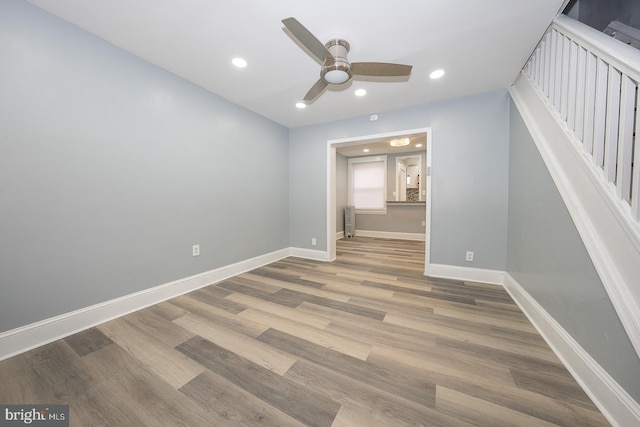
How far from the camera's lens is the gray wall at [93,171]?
1.39 m

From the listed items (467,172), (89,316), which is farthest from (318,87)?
(89,316)

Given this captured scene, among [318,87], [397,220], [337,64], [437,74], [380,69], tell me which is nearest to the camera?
[337,64]

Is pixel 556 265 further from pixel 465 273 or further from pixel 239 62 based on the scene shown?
pixel 239 62

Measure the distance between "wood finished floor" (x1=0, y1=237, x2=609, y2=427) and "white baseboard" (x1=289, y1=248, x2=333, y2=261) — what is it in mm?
1468

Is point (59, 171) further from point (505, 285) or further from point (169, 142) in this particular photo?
point (505, 285)

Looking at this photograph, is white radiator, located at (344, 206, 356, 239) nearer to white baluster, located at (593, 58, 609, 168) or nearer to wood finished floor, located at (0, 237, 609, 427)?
wood finished floor, located at (0, 237, 609, 427)

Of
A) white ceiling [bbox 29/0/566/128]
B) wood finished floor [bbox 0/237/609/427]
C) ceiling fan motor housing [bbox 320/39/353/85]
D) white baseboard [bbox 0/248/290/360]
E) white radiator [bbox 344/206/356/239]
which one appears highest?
white ceiling [bbox 29/0/566/128]

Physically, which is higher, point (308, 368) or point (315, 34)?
Result: point (315, 34)

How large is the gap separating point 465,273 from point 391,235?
3.14 m

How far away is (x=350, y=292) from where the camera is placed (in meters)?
2.37

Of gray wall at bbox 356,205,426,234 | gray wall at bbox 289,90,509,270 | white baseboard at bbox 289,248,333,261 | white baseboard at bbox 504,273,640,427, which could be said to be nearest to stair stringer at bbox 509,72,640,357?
white baseboard at bbox 504,273,640,427

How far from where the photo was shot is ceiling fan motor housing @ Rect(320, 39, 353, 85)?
5.31 ft

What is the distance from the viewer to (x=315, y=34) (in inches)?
65.9

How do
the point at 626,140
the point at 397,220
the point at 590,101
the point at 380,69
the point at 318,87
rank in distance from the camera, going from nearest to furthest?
the point at 626,140 → the point at 590,101 → the point at 380,69 → the point at 318,87 → the point at 397,220
